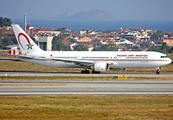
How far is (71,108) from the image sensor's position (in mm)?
22953

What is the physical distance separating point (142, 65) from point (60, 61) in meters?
14.6

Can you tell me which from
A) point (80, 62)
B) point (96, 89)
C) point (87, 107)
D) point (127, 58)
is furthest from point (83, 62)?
point (87, 107)

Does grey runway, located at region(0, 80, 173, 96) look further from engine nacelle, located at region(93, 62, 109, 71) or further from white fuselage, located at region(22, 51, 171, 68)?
white fuselage, located at region(22, 51, 171, 68)

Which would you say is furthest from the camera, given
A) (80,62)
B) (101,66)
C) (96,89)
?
(80,62)

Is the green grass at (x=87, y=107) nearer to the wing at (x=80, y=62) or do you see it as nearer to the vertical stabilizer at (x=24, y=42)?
the wing at (x=80, y=62)

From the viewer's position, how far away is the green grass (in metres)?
20.2

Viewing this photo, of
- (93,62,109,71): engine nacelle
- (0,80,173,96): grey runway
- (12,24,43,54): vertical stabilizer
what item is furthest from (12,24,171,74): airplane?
(0,80,173,96): grey runway

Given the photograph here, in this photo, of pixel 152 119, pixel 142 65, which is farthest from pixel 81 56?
pixel 152 119

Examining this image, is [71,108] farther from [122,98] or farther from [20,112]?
[122,98]

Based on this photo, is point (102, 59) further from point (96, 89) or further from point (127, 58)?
point (96, 89)

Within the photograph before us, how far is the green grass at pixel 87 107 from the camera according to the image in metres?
20.2

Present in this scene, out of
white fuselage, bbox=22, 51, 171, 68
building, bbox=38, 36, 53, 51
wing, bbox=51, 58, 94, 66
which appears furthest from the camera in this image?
building, bbox=38, 36, 53, 51

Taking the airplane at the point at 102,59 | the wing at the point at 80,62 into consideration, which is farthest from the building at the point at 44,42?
the wing at the point at 80,62

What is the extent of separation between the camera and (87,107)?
77.1 feet
